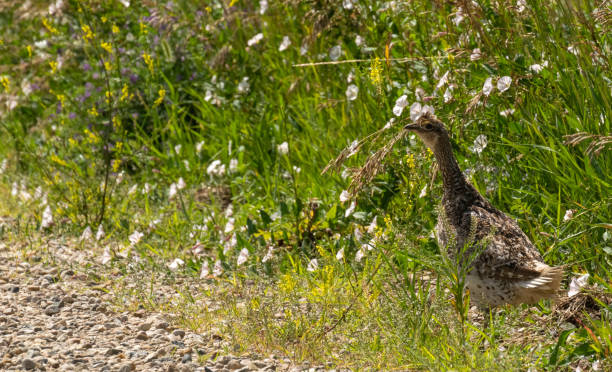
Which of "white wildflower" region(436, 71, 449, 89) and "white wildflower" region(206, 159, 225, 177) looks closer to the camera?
"white wildflower" region(436, 71, 449, 89)

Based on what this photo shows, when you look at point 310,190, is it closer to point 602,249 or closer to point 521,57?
point 521,57

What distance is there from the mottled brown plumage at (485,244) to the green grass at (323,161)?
130mm

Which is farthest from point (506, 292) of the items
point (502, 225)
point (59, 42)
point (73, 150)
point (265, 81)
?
point (59, 42)

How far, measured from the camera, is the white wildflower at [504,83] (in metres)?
4.08

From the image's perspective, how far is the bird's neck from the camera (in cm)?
398

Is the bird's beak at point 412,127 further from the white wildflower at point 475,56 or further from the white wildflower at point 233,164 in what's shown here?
the white wildflower at point 233,164

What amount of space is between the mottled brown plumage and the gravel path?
3.25ft

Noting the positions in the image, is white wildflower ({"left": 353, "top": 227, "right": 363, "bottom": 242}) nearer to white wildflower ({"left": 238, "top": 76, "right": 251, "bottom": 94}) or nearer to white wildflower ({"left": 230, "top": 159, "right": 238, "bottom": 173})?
white wildflower ({"left": 230, "top": 159, "right": 238, "bottom": 173})

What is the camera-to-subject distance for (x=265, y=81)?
6.55 metres

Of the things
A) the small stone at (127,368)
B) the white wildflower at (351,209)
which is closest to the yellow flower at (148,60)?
the white wildflower at (351,209)

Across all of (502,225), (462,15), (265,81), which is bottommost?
(502,225)

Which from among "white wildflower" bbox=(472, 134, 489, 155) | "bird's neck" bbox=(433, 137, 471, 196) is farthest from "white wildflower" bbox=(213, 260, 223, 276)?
"white wildflower" bbox=(472, 134, 489, 155)

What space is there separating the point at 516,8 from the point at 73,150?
422 cm

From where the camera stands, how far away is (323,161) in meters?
5.59
